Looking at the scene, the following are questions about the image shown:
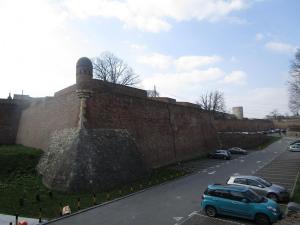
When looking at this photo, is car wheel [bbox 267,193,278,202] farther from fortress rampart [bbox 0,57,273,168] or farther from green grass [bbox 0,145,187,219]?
Answer: fortress rampart [bbox 0,57,273,168]

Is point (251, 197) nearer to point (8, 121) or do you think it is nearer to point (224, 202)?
point (224, 202)

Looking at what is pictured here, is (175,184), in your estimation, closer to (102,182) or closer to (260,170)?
(102,182)

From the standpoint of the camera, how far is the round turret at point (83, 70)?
75.4 feet

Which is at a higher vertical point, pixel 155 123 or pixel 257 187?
pixel 155 123

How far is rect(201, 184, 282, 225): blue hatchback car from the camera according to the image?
13.6 meters

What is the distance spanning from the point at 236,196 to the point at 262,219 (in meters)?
1.39

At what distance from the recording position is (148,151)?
94.8ft

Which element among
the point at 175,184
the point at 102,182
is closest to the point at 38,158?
the point at 102,182

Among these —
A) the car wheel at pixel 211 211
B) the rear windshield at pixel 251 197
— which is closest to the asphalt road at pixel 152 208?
the car wheel at pixel 211 211

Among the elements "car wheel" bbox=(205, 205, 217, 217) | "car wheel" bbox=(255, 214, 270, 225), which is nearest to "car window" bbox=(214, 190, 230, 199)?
"car wheel" bbox=(205, 205, 217, 217)

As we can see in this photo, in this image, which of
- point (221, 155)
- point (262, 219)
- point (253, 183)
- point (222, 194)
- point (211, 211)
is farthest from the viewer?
point (221, 155)

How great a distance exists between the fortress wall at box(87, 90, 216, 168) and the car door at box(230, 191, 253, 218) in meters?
11.9

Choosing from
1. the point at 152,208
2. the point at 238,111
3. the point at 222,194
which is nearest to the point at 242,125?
the point at 238,111

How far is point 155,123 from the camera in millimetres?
31609
